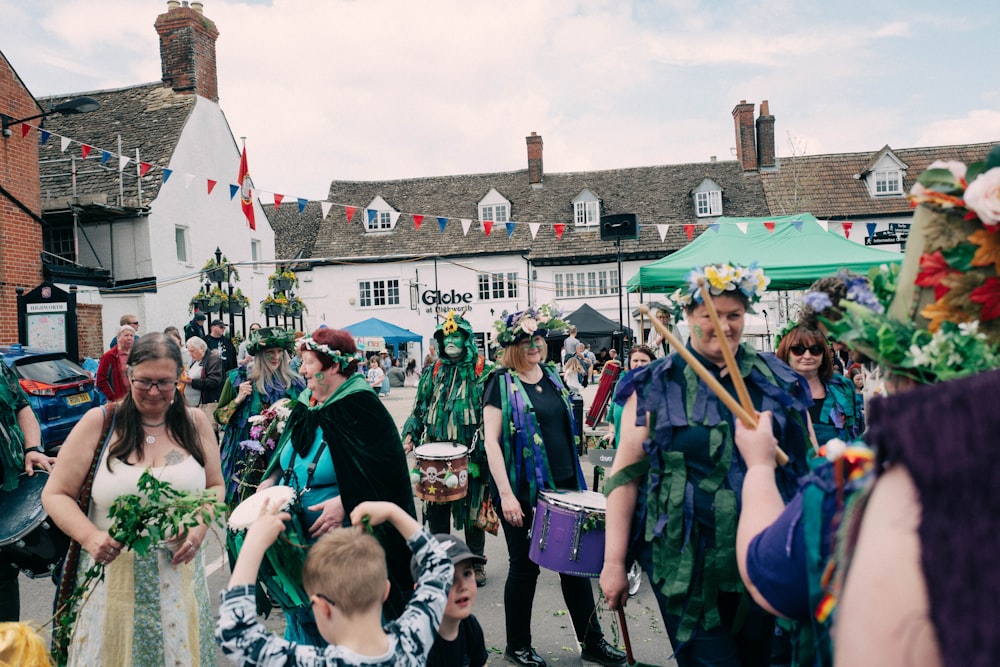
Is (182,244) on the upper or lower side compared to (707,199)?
lower

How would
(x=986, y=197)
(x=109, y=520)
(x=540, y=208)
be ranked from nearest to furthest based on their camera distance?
(x=986, y=197)
(x=109, y=520)
(x=540, y=208)

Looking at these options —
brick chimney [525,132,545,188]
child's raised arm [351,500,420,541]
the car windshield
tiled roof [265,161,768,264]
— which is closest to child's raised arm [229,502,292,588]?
child's raised arm [351,500,420,541]

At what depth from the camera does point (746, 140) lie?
35.6 meters

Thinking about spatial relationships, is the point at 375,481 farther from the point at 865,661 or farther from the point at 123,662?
the point at 865,661

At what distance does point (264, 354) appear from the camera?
241 inches

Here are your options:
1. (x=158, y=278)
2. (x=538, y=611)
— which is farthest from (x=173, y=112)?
(x=538, y=611)

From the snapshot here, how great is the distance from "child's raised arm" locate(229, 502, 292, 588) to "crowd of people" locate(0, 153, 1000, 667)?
0.01 meters

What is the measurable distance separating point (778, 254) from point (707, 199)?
26.4 meters

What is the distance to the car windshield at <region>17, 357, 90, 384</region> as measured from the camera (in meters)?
9.42

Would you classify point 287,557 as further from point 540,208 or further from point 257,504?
point 540,208

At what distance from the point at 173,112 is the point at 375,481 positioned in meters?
23.7

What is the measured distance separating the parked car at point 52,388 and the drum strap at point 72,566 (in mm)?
7021

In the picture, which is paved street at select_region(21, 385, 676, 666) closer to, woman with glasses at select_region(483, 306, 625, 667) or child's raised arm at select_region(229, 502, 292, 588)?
woman with glasses at select_region(483, 306, 625, 667)

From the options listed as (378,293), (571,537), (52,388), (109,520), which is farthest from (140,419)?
(378,293)
